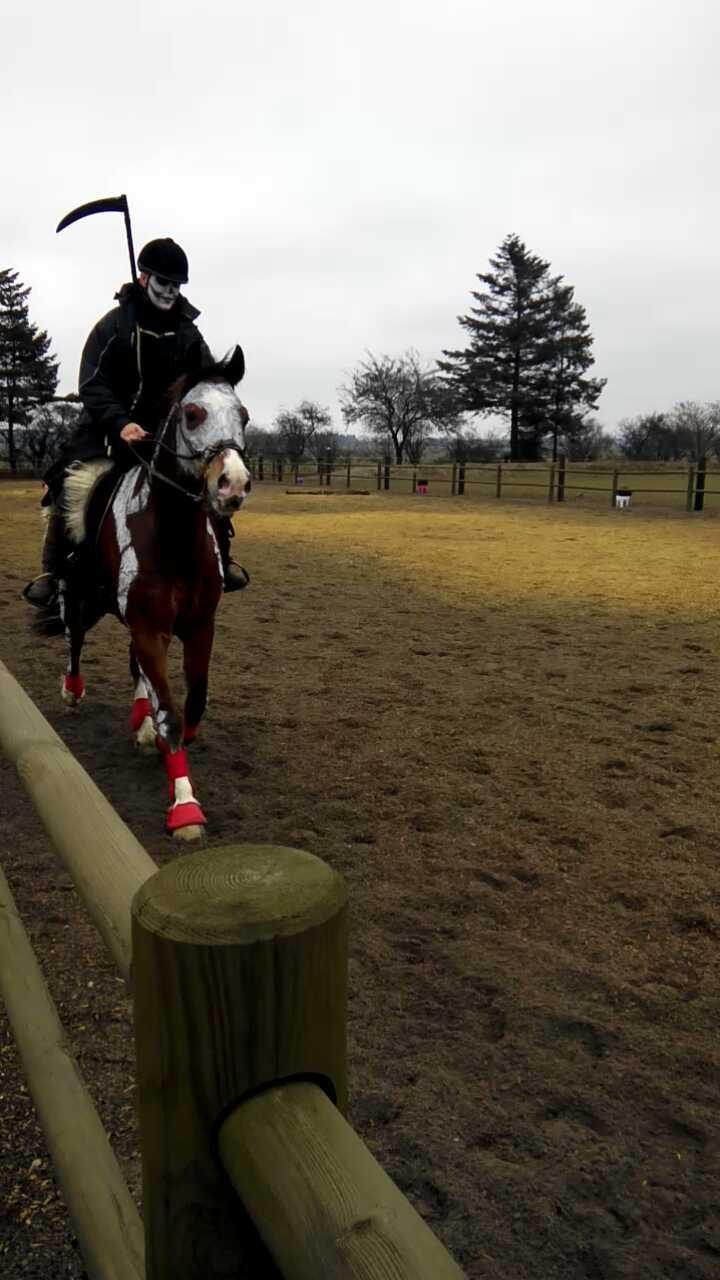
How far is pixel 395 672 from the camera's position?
5.83 m

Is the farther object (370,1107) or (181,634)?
(181,634)

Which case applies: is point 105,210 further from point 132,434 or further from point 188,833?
point 188,833

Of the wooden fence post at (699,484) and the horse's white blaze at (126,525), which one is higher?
the wooden fence post at (699,484)

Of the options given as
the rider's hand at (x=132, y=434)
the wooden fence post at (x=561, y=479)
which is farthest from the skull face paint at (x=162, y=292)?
the wooden fence post at (x=561, y=479)

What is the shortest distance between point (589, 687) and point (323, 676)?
1.73m

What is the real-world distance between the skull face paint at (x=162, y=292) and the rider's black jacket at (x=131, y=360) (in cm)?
3

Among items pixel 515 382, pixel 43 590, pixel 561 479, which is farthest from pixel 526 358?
pixel 43 590

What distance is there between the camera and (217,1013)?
0.73 m

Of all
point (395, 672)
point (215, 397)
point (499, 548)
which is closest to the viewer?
point (215, 397)

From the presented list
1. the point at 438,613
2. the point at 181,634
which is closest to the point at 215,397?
the point at 181,634

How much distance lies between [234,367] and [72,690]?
2.42 m

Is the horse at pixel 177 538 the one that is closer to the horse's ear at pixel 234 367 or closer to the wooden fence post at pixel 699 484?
the horse's ear at pixel 234 367

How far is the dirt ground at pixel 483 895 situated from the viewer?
175 cm

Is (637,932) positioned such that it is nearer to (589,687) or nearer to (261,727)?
(261,727)
